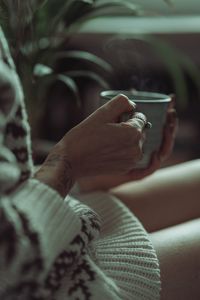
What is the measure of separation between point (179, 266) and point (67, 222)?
0.19 m

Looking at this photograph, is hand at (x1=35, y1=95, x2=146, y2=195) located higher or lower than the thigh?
higher

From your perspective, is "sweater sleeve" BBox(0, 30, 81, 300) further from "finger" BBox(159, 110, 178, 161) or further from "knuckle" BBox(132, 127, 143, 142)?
"finger" BBox(159, 110, 178, 161)

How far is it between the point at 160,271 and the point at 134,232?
0.24ft

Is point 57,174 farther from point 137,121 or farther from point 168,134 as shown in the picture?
point 168,134

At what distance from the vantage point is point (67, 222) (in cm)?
59

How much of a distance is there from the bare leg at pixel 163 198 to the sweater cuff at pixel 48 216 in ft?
1.06

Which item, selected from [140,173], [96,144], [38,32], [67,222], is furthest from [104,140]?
[38,32]

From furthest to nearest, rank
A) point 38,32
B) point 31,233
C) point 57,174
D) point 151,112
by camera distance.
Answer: point 38,32, point 151,112, point 57,174, point 31,233

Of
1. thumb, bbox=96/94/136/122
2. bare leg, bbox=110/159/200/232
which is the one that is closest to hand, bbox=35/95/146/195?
thumb, bbox=96/94/136/122

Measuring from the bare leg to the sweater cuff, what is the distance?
324 millimetres

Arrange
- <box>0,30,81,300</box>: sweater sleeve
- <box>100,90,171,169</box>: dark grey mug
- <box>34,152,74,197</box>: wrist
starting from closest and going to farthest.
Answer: <box>0,30,81,300</box>: sweater sleeve
<box>34,152,74,197</box>: wrist
<box>100,90,171,169</box>: dark grey mug

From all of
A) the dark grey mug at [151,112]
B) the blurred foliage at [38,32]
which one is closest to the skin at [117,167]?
the dark grey mug at [151,112]

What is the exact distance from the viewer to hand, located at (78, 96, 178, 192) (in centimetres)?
94

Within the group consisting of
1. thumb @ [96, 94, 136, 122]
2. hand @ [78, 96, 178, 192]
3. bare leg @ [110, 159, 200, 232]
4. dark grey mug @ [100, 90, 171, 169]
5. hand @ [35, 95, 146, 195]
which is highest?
thumb @ [96, 94, 136, 122]
